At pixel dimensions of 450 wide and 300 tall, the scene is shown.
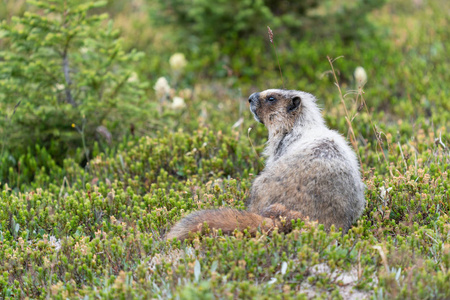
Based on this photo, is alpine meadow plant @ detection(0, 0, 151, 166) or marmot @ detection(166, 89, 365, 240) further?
alpine meadow plant @ detection(0, 0, 151, 166)

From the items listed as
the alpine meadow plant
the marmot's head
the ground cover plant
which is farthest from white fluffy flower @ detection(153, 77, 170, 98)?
the marmot's head

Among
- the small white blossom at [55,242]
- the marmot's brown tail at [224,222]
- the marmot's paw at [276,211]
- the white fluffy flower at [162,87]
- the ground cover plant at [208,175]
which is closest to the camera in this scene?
the ground cover plant at [208,175]

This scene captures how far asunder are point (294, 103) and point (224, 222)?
1.95 metres

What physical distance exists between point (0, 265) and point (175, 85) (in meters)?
7.06

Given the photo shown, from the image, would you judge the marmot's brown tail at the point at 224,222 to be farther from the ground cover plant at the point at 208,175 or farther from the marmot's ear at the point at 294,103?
the marmot's ear at the point at 294,103

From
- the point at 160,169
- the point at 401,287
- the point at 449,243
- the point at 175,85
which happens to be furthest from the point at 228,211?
the point at 175,85

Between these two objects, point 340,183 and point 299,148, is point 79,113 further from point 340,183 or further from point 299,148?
point 340,183

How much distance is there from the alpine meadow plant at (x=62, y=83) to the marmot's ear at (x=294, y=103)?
2.80 metres

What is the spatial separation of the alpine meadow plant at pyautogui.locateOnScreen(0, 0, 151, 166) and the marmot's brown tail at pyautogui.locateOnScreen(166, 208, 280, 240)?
9.65ft

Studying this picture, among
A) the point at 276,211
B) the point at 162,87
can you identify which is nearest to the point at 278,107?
the point at 276,211

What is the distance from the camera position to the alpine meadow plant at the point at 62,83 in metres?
7.25

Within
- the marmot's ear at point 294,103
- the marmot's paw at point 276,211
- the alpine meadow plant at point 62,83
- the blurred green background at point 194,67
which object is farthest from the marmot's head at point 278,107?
the alpine meadow plant at point 62,83

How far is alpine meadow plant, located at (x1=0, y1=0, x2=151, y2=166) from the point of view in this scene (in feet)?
23.8

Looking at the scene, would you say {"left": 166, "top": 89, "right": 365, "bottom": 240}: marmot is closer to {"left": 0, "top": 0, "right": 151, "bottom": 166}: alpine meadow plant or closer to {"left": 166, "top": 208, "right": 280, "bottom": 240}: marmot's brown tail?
{"left": 166, "top": 208, "right": 280, "bottom": 240}: marmot's brown tail
